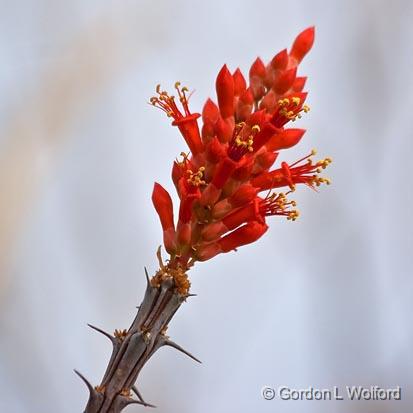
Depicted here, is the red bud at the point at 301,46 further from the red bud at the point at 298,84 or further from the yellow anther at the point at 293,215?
the yellow anther at the point at 293,215

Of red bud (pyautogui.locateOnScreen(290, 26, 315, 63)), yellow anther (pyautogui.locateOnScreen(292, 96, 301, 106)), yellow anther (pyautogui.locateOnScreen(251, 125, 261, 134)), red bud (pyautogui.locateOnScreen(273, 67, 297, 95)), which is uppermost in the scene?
red bud (pyautogui.locateOnScreen(290, 26, 315, 63))

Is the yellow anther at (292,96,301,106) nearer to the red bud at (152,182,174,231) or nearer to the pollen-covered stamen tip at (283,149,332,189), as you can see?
the pollen-covered stamen tip at (283,149,332,189)

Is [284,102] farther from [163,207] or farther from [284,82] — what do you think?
[163,207]

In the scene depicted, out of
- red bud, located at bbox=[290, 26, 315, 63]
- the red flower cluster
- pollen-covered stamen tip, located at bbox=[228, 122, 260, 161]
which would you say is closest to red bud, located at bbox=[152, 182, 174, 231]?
the red flower cluster

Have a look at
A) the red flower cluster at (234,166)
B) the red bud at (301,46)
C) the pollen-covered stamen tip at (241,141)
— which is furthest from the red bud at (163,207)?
the red bud at (301,46)

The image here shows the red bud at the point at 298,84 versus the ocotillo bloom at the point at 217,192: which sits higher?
the red bud at the point at 298,84

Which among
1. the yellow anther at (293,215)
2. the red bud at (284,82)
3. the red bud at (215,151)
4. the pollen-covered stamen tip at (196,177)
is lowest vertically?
the pollen-covered stamen tip at (196,177)

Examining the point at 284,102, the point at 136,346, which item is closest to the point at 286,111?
the point at 284,102
